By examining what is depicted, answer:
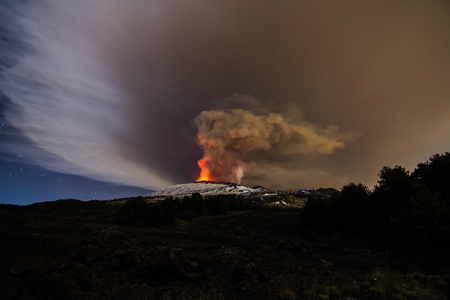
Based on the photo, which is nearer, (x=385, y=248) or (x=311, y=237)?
(x=385, y=248)

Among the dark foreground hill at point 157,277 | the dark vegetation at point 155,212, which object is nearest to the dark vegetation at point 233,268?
the dark foreground hill at point 157,277

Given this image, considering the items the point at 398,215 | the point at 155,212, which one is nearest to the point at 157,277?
the point at 398,215

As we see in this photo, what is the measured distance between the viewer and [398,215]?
2781 cm

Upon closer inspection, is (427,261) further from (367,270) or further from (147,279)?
(147,279)

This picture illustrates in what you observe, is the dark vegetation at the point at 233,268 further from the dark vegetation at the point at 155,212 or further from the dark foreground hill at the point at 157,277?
the dark vegetation at the point at 155,212

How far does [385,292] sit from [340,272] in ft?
15.8

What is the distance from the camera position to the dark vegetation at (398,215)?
17859 millimetres

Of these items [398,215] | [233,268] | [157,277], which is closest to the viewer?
[157,277]

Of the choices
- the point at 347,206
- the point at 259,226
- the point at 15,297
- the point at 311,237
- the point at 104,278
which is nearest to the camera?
the point at 15,297

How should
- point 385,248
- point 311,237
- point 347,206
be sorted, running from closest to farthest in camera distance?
point 385,248 → point 311,237 → point 347,206

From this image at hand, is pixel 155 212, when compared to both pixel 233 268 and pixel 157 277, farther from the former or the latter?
pixel 157 277

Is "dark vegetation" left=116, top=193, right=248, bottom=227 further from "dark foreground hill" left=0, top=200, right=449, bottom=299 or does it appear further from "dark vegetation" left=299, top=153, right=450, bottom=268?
"dark foreground hill" left=0, top=200, right=449, bottom=299

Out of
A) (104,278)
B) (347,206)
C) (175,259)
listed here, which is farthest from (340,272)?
(347,206)

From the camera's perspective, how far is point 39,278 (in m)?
8.27
